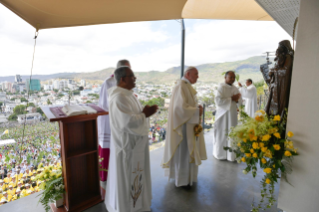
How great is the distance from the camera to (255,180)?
349cm

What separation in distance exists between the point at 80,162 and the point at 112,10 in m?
2.28

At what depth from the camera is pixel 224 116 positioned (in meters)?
4.40

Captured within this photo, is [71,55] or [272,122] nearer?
[272,122]

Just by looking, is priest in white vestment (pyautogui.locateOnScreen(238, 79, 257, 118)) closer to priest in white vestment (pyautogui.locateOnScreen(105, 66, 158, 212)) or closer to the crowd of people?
priest in white vestment (pyautogui.locateOnScreen(105, 66, 158, 212))

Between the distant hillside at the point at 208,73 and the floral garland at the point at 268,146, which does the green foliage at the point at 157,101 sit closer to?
Answer: the distant hillside at the point at 208,73

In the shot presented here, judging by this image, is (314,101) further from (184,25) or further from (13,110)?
(184,25)

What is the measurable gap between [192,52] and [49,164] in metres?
5.08

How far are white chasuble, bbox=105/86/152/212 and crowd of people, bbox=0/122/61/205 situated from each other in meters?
1.11

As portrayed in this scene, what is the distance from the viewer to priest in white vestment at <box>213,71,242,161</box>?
435 cm

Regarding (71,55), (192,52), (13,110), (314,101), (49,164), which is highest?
(192,52)

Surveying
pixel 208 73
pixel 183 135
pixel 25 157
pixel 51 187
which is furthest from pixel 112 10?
pixel 208 73

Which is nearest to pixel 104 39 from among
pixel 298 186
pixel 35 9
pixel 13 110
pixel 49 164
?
pixel 35 9

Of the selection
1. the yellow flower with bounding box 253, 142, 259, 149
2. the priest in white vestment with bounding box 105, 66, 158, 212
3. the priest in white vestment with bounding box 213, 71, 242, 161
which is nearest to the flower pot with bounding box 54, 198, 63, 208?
the priest in white vestment with bounding box 105, 66, 158, 212

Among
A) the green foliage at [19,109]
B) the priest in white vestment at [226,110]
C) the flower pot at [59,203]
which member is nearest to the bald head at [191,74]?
the priest in white vestment at [226,110]
